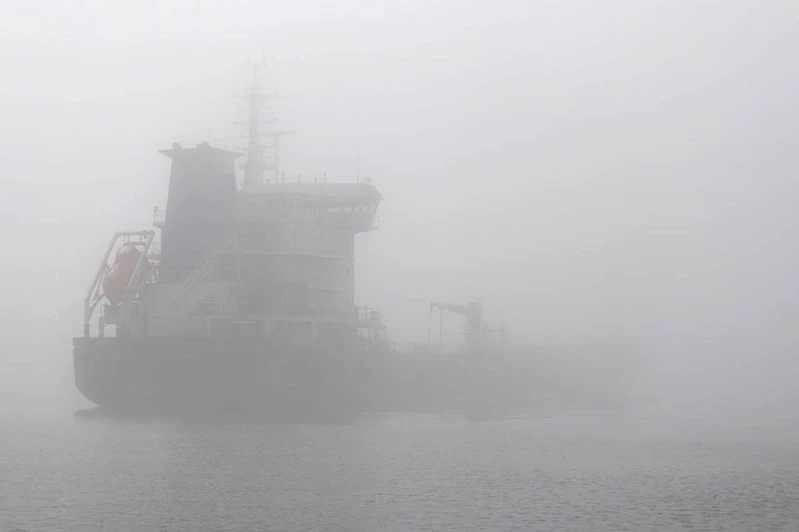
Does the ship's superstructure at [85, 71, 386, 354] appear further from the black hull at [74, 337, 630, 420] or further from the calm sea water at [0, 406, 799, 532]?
the calm sea water at [0, 406, 799, 532]

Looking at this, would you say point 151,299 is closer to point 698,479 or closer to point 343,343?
point 343,343

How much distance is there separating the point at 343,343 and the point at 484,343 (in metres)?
18.9

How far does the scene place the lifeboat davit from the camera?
43.3 metres

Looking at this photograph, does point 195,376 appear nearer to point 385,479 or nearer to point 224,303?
point 224,303

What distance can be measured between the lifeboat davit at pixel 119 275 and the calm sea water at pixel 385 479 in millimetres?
6192

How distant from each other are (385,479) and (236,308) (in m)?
18.7

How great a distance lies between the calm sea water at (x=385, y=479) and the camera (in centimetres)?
2086

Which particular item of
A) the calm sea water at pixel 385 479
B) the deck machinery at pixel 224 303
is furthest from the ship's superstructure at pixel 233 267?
the calm sea water at pixel 385 479

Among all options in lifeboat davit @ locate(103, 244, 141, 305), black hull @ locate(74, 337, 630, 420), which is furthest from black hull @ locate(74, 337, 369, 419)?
lifeboat davit @ locate(103, 244, 141, 305)

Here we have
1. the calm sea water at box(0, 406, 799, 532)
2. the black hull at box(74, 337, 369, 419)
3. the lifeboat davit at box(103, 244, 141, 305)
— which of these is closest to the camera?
the calm sea water at box(0, 406, 799, 532)

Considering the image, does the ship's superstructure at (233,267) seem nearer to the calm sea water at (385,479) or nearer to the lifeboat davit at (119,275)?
the lifeboat davit at (119,275)

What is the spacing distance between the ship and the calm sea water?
327 centimetres

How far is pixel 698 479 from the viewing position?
26938mm

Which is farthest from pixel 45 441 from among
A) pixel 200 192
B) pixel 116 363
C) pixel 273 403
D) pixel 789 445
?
pixel 789 445
